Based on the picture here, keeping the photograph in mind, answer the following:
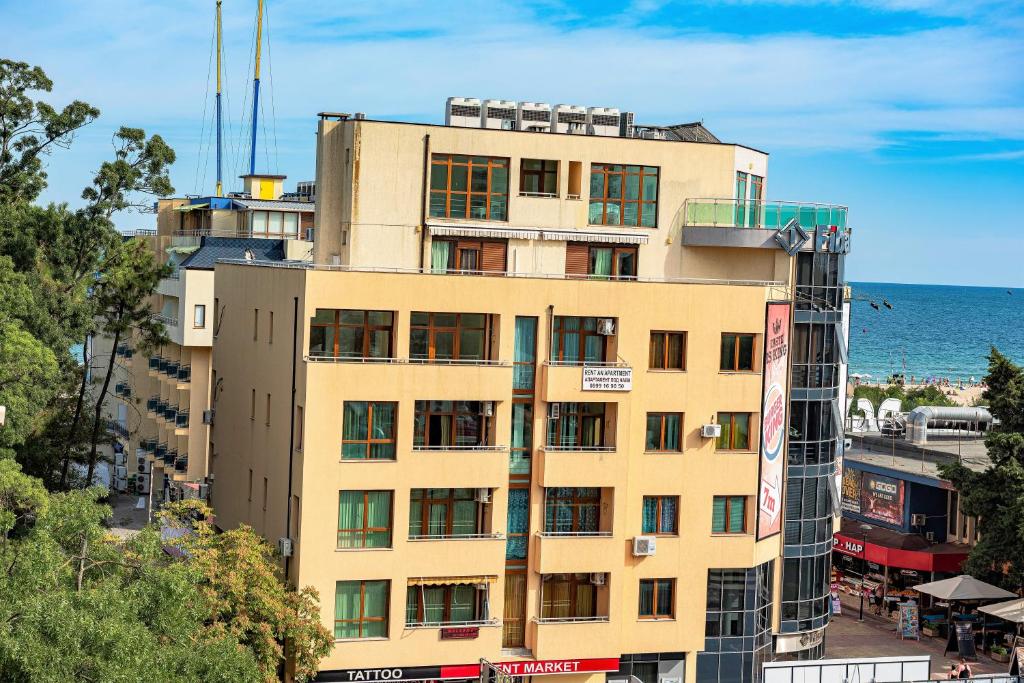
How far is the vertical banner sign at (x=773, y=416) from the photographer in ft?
144

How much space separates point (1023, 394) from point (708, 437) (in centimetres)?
1682

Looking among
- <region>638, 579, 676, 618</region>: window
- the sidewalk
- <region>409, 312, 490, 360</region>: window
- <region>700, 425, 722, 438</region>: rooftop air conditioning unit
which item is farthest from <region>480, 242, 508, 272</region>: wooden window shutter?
the sidewalk

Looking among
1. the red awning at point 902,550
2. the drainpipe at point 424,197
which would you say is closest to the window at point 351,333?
the drainpipe at point 424,197

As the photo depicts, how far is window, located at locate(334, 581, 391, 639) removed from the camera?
129 ft

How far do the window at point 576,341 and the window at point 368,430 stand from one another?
206 inches

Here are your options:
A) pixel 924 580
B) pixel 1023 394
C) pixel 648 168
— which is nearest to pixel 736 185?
pixel 648 168

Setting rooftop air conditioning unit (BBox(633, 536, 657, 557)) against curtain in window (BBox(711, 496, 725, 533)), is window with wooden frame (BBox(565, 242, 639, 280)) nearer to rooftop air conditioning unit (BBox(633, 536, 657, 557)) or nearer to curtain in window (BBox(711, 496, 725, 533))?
curtain in window (BBox(711, 496, 725, 533))

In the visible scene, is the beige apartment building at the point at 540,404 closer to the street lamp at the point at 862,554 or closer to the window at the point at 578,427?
the window at the point at 578,427

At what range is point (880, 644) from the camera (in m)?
52.8

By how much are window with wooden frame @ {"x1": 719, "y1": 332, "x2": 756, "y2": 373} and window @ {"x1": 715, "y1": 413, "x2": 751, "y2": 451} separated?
1.40 metres

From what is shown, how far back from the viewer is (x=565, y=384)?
136 feet

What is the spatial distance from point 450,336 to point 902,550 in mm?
25570

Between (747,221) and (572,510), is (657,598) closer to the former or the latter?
(572,510)

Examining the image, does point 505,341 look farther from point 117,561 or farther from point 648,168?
point 117,561
